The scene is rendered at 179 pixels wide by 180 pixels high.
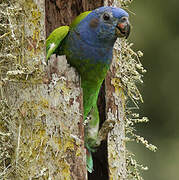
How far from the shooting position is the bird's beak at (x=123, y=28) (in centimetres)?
355

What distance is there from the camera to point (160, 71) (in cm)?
757

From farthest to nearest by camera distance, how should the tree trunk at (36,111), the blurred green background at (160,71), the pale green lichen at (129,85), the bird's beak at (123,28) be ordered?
the blurred green background at (160,71) < the pale green lichen at (129,85) < the bird's beak at (123,28) < the tree trunk at (36,111)

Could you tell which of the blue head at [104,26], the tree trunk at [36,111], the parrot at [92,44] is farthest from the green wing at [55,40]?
the tree trunk at [36,111]

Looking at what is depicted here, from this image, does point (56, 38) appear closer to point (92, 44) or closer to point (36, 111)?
point (92, 44)

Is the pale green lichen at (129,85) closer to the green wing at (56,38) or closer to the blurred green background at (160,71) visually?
the green wing at (56,38)

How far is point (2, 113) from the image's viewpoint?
328 centimetres

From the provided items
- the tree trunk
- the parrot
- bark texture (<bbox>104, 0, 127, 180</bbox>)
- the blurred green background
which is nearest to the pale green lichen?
bark texture (<bbox>104, 0, 127, 180</bbox>)

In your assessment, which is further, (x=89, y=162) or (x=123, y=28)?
(x=89, y=162)

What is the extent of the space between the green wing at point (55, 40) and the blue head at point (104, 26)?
0.12 metres

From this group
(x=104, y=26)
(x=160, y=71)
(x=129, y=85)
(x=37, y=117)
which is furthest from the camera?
(x=160, y=71)

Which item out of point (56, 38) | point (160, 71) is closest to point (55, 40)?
point (56, 38)

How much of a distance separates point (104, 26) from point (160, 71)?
4025 millimetres

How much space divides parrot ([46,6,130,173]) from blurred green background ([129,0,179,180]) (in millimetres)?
3524

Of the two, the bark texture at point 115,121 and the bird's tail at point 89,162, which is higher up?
the bark texture at point 115,121
